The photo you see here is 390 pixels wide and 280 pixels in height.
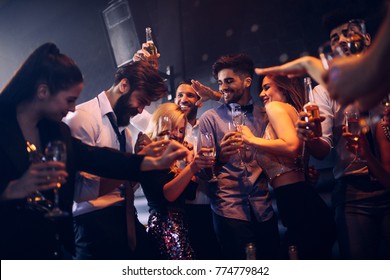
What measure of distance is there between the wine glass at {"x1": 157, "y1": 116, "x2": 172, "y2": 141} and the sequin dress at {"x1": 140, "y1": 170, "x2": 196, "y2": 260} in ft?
0.58

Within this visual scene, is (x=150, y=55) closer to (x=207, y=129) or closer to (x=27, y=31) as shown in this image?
(x=207, y=129)

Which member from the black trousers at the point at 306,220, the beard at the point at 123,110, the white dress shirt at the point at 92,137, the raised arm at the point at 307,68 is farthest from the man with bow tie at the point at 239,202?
the raised arm at the point at 307,68

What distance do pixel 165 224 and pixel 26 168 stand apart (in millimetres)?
768

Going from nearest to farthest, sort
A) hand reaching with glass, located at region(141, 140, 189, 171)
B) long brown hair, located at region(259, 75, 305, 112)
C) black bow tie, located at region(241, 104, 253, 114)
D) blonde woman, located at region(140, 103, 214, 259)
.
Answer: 1. hand reaching with glass, located at region(141, 140, 189, 171)
2. blonde woman, located at region(140, 103, 214, 259)
3. long brown hair, located at region(259, 75, 305, 112)
4. black bow tie, located at region(241, 104, 253, 114)

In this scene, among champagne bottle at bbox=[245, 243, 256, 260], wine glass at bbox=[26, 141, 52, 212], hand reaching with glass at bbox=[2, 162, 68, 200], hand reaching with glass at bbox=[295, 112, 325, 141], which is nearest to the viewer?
hand reaching with glass at bbox=[2, 162, 68, 200]

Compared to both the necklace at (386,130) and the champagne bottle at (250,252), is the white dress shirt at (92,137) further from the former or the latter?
the necklace at (386,130)

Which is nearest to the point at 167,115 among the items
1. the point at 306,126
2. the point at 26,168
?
the point at 306,126

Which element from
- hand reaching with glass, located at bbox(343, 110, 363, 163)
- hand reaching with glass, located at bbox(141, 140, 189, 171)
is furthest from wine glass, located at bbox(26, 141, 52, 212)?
hand reaching with glass, located at bbox(343, 110, 363, 163)

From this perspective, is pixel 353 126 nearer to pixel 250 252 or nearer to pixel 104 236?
pixel 250 252

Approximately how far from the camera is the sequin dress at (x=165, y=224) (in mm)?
2045

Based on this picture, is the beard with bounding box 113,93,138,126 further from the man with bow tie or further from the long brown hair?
the long brown hair

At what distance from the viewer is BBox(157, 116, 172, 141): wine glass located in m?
2.05

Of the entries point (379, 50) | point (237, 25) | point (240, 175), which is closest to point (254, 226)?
point (240, 175)

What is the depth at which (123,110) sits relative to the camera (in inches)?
85.1
